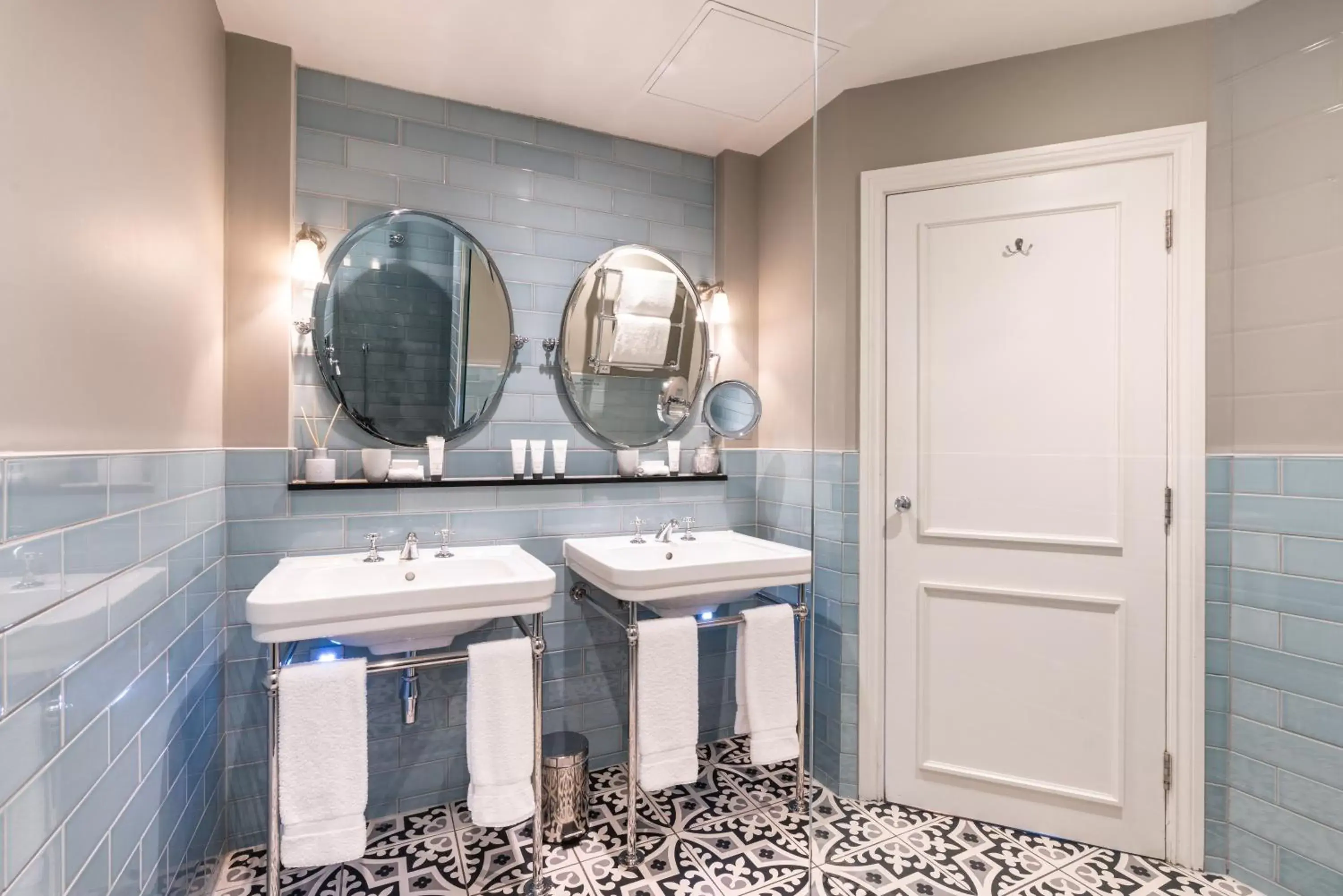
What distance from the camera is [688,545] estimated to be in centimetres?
224

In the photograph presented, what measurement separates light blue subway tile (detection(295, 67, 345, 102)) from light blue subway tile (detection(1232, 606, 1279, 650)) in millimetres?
2751

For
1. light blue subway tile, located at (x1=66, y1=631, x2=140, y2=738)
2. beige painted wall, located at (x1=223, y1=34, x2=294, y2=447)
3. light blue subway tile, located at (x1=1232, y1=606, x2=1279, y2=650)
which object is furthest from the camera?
beige painted wall, located at (x1=223, y1=34, x2=294, y2=447)

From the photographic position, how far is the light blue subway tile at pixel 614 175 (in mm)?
2299

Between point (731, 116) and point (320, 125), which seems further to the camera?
point (731, 116)

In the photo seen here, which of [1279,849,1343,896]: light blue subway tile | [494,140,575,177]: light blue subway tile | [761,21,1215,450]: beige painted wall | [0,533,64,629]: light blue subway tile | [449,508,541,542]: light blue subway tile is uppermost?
[494,140,575,177]: light blue subway tile

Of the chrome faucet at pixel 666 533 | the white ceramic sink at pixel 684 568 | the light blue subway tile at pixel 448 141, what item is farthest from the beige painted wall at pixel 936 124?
the light blue subway tile at pixel 448 141

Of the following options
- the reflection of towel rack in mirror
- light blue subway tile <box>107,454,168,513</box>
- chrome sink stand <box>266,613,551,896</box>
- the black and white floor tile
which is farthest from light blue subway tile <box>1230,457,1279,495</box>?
light blue subway tile <box>107,454,168,513</box>

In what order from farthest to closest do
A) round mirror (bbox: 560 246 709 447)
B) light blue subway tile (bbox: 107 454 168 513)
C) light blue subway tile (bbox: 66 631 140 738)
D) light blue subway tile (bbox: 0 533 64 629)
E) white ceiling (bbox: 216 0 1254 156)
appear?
1. round mirror (bbox: 560 246 709 447)
2. white ceiling (bbox: 216 0 1254 156)
3. light blue subway tile (bbox: 107 454 168 513)
4. light blue subway tile (bbox: 66 631 140 738)
5. light blue subway tile (bbox: 0 533 64 629)

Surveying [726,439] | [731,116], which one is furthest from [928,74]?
[726,439]

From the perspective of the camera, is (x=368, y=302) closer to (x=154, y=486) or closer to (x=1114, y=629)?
(x=154, y=486)

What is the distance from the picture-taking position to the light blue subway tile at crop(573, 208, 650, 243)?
2301 millimetres

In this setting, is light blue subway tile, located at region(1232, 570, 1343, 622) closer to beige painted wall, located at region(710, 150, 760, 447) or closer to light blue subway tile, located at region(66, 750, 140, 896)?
beige painted wall, located at region(710, 150, 760, 447)

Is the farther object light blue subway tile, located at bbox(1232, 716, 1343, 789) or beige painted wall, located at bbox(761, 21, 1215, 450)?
beige painted wall, located at bbox(761, 21, 1215, 450)

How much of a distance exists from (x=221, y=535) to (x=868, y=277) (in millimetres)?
2033
